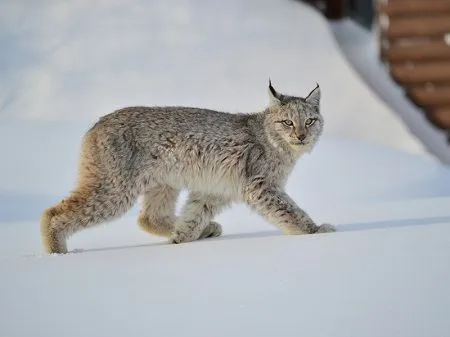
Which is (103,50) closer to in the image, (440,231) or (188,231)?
(188,231)

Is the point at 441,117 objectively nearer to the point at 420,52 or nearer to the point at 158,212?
the point at 420,52

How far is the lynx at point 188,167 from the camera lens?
19.5 ft

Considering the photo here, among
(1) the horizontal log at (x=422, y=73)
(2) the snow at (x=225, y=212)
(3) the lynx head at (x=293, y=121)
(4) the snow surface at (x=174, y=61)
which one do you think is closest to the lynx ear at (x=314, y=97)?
(3) the lynx head at (x=293, y=121)

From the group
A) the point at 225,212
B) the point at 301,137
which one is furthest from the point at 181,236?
the point at 225,212

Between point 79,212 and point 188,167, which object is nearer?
point 79,212

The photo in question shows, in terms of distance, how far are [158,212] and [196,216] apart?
1.10 ft

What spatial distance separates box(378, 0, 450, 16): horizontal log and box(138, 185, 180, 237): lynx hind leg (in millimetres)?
7396

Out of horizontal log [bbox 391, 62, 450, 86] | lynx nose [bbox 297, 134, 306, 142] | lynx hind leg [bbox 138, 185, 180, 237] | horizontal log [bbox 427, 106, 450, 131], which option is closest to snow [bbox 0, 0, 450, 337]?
lynx hind leg [bbox 138, 185, 180, 237]

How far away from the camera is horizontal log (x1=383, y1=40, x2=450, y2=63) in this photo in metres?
12.9

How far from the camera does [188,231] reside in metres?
6.35

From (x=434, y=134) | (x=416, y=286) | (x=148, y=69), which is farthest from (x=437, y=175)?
(x=416, y=286)

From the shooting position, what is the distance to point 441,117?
1267 centimetres

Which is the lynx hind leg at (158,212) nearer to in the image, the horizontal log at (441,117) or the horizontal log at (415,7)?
the horizontal log at (441,117)

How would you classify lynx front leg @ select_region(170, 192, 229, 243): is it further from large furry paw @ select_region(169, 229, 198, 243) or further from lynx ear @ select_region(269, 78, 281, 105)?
lynx ear @ select_region(269, 78, 281, 105)
